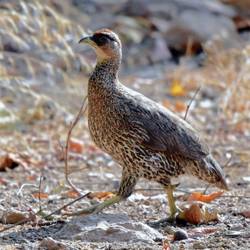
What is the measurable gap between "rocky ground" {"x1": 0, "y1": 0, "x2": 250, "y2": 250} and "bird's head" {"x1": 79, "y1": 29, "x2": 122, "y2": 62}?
0.90 metres

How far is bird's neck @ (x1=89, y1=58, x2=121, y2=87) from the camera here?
6.48 m

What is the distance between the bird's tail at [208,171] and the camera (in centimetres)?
638

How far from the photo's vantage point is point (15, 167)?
8.62 metres

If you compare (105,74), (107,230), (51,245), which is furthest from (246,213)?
(51,245)

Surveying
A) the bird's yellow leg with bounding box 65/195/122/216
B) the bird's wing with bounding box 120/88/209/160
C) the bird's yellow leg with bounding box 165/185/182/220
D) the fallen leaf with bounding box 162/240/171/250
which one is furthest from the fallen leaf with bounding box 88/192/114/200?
the fallen leaf with bounding box 162/240/171/250

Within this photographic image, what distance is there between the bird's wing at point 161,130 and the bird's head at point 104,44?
1.27 ft

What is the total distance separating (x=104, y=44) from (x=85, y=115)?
4.22 metres

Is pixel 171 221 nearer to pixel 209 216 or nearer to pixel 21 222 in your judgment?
pixel 209 216

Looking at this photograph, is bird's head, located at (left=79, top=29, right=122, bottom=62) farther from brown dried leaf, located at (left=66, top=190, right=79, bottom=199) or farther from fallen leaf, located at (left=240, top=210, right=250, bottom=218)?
fallen leaf, located at (left=240, top=210, right=250, bottom=218)

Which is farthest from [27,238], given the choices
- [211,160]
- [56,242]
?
[211,160]

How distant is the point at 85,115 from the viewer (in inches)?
427

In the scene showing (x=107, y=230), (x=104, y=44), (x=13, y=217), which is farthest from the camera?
(x=104, y=44)

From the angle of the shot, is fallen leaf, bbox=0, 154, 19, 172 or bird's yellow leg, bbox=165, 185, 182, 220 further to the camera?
fallen leaf, bbox=0, 154, 19, 172

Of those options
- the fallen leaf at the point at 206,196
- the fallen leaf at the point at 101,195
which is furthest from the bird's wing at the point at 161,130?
the fallen leaf at the point at 101,195
